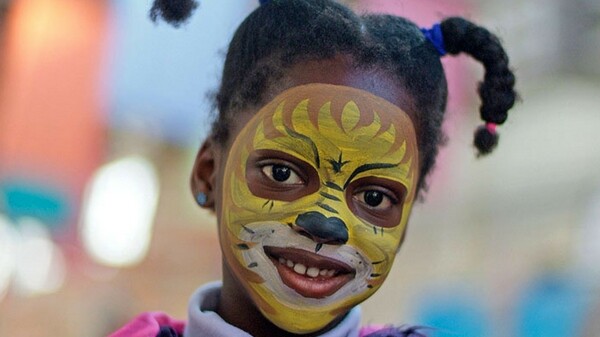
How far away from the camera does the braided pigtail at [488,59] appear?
3.54 feet

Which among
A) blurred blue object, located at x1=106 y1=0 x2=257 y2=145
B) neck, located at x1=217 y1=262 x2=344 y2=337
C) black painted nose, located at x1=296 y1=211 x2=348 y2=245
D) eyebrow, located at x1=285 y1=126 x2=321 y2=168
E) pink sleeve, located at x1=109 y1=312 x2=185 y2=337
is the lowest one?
pink sleeve, located at x1=109 y1=312 x2=185 y2=337

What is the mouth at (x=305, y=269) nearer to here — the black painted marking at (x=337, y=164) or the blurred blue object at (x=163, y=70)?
the black painted marking at (x=337, y=164)

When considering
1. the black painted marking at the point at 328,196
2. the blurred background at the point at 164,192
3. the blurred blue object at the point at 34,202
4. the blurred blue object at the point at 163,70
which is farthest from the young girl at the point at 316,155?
the blurred blue object at the point at 34,202

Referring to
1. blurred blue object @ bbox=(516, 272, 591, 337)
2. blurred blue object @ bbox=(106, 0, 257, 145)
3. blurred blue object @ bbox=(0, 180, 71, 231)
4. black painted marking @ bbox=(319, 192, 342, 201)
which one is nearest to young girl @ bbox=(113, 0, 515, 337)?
black painted marking @ bbox=(319, 192, 342, 201)

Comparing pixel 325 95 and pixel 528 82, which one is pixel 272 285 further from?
pixel 528 82

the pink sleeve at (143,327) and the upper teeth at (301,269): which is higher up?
the upper teeth at (301,269)

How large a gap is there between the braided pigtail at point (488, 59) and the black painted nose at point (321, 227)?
33 cm

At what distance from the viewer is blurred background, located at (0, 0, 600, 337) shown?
307cm

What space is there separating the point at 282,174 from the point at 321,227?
0.09m

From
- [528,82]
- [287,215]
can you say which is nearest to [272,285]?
[287,215]

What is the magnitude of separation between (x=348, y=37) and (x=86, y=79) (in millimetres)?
2518

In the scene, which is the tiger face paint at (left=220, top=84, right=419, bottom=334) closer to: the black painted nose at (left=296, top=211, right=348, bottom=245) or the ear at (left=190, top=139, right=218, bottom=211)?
the black painted nose at (left=296, top=211, right=348, bottom=245)

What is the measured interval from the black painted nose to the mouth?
0.03 meters

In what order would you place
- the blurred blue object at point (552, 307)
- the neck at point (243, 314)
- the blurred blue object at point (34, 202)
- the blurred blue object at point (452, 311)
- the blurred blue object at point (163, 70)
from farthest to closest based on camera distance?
the blurred blue object at point (34, 202) < the blurred blue object at point (452, 311) < the blurred blue object at point (552, 307) < the blurred blue object at point (163, 70) < the neck at point (243, 314)
